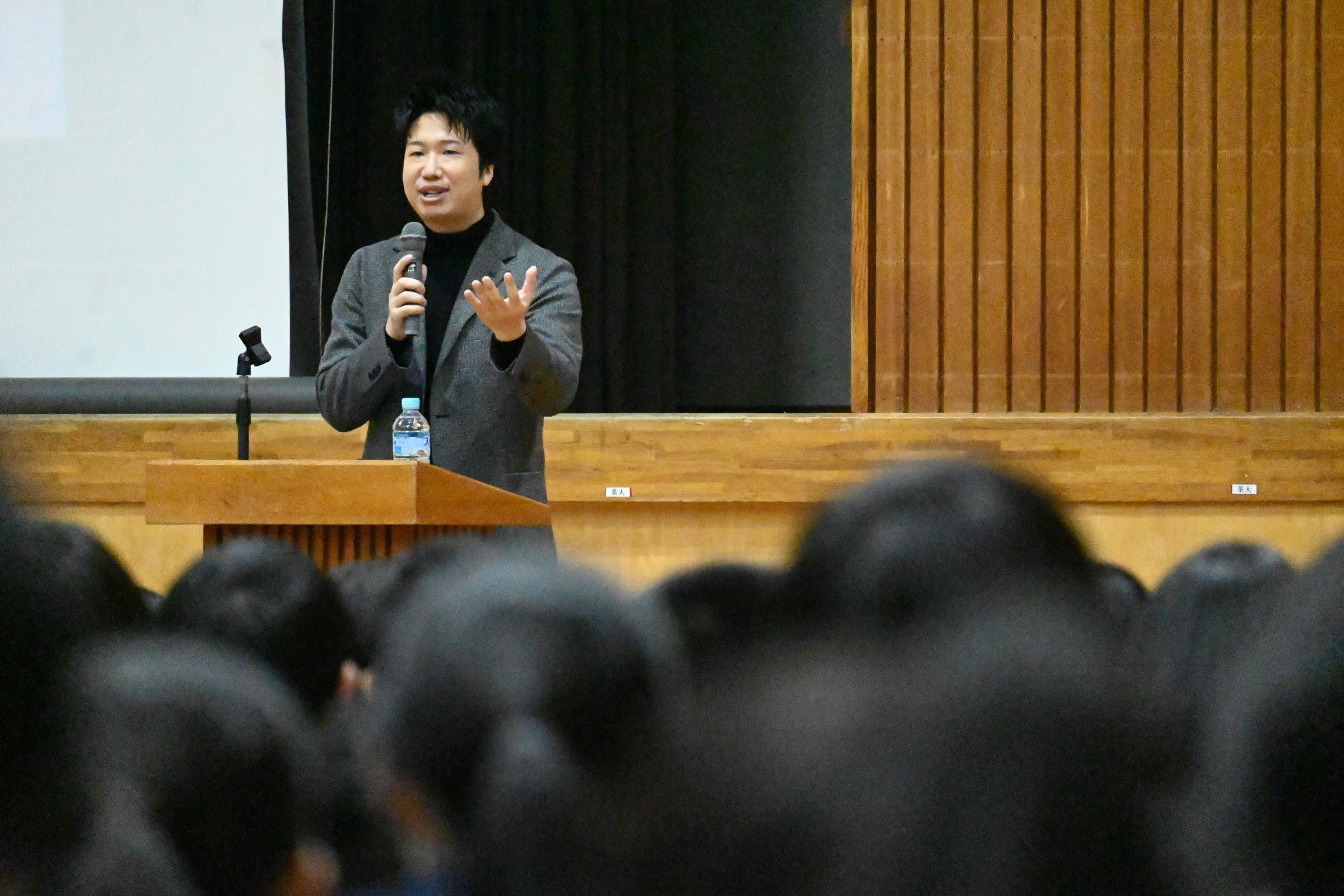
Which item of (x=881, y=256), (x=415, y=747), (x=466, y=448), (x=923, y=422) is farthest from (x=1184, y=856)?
(x=881, y=256)

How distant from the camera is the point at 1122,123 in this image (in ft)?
13.8

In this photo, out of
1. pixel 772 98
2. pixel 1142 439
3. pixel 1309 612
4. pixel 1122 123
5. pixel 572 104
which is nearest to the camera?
pixel 1309 612

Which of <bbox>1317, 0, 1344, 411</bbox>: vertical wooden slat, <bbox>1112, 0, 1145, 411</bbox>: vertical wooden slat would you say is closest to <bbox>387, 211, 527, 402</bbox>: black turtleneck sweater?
<bbox>1112, 0, 1145, 411</bbox>: vertical wooden slat

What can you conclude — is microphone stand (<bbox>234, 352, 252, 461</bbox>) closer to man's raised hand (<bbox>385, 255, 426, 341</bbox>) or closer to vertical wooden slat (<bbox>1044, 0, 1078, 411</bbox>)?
man's raised hand (<bbox>385, 255, 426, 341</bbox>)

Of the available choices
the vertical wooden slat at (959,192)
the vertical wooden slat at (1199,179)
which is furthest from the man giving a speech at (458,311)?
the vertical wooden slat at (1199,179)

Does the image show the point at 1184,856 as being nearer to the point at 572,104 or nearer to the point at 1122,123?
the point at 1122,123

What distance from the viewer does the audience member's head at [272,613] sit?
323mm

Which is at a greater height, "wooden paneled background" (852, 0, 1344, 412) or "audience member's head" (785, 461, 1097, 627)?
"wooden paneled background" (852, 0, 1344, 412)

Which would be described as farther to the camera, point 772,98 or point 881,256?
point 772,98

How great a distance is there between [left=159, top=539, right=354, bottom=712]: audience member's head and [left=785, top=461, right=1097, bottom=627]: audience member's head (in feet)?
0.38

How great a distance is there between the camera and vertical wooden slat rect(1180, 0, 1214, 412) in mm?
4184

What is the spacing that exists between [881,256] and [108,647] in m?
4.11

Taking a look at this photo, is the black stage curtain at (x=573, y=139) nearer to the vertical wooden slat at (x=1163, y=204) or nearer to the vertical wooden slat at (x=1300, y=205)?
the vertical wooden slat at (x=1163, y=204)

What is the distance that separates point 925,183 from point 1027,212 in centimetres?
33
